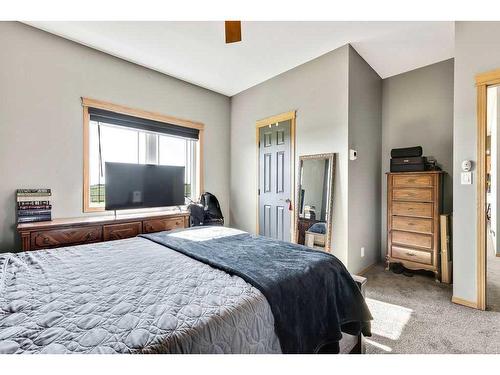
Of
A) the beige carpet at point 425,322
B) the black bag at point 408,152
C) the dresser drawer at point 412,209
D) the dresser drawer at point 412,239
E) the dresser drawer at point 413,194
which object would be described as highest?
the black bag at point 408,152

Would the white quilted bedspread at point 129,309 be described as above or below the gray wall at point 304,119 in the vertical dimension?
below

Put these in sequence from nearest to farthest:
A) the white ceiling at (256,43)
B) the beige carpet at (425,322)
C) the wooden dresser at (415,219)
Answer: the beige carpet at (425,322)
the white ceiling at (256,43)
the wooden dresser at (415,219)

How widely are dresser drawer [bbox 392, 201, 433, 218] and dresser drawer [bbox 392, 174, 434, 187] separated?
24 cm

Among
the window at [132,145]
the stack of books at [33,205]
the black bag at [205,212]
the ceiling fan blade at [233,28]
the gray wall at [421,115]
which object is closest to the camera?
the ceiling fan blade at [233,28]

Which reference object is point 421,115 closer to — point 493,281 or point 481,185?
point 481,185

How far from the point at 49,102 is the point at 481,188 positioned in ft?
14.3

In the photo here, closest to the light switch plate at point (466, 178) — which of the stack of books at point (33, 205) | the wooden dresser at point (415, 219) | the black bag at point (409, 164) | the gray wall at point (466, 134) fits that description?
the gray wall at point (466, 134)

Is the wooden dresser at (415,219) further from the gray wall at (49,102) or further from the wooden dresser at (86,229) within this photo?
the gray wall at (49,102)

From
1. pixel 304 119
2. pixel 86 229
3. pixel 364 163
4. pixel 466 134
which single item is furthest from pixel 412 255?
pixel 86 229

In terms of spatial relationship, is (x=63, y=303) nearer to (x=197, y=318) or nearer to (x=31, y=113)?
(x=197, y=318)

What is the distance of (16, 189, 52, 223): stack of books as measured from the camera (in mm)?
2328

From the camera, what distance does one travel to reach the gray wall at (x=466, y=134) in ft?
7.02

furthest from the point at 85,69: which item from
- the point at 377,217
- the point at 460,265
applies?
the point at 460,265

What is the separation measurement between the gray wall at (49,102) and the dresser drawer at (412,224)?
12.2ft
